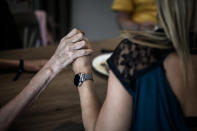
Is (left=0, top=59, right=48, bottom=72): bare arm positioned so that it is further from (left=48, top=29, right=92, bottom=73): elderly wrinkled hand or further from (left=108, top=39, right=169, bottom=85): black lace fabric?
(left=108, top=39, right=169, bottom=85): black lace fabric

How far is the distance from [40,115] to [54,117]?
2.3 inches

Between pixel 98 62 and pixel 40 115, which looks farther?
pixel 98 62

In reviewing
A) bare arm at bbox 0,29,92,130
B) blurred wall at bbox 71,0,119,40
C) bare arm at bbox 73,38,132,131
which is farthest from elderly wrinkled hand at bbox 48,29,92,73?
blurred wall at bbox 71,0,119,40

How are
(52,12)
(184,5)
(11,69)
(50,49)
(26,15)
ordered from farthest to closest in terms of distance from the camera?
(52,12) → (26,15) → (50,49) → (11,69) → (184,5)

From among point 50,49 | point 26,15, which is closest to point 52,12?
point 26,15

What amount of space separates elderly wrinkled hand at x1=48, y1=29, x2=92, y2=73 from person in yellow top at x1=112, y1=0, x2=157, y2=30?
A: 137 centimetres

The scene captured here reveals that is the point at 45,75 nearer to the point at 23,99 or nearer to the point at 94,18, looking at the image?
the point at 23,99

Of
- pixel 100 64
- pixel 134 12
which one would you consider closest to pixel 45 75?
pixel 100 64

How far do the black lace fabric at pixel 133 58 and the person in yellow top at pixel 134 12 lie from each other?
1.67 meters

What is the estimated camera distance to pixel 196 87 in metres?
0.87

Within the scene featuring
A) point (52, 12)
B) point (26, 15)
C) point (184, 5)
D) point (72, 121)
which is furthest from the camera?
point (52, 12)

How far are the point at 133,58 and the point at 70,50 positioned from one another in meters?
0.42

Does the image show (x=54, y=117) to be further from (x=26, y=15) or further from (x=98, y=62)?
(x=26, y=15)

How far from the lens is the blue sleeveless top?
2.65 ft
